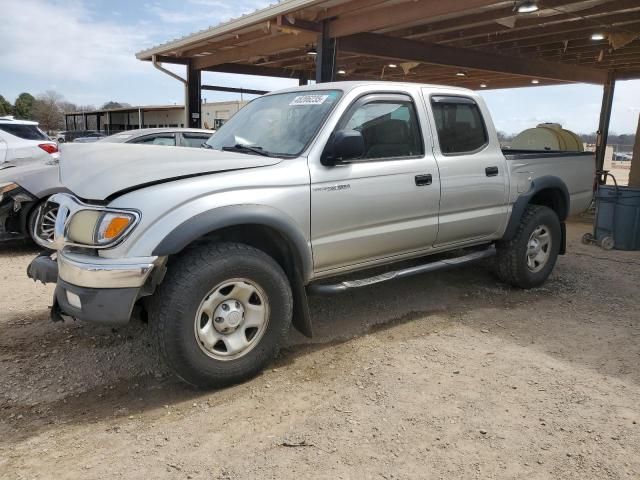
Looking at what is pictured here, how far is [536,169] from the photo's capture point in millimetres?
5250

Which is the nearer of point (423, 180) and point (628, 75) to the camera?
point (423, 180)

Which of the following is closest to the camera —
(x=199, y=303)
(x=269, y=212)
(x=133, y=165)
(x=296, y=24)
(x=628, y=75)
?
(x=199, y=303)

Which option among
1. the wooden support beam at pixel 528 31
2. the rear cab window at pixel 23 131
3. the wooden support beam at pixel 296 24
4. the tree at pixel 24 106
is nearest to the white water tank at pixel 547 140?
the wooden support beam at pixel 528 31

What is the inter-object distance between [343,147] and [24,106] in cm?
6889

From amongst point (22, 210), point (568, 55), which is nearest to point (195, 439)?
point (22, 210)

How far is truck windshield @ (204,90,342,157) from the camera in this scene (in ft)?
12.4

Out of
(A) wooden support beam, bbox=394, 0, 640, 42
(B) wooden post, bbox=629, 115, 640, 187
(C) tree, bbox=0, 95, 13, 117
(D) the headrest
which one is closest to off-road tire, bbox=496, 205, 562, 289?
(D) the headrest

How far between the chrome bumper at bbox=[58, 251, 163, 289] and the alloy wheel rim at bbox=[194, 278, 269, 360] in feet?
1.32

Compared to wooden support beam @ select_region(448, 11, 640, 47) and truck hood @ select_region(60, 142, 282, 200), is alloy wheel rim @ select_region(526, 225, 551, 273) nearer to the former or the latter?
truck hood @ select_region(60, 142, 282, 200)

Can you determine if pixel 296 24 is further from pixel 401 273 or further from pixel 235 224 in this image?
pixel 235 224

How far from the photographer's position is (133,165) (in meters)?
3.18

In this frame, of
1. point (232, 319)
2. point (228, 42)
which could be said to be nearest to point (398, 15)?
point (228, 42)

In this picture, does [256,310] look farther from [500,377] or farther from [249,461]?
[500,377]

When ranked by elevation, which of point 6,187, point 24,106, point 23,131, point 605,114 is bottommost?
point 6,187
